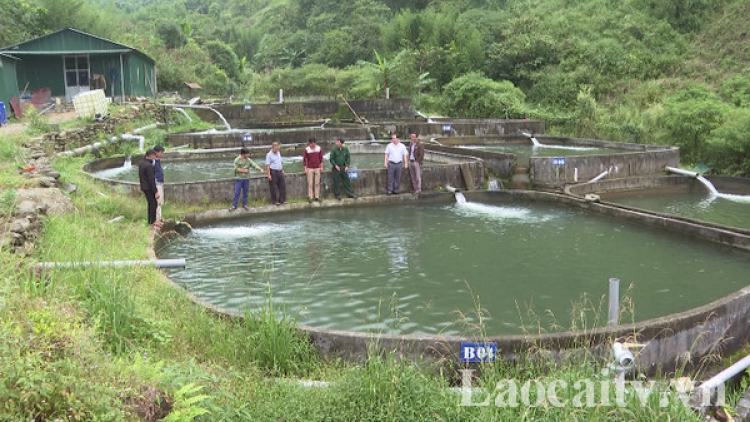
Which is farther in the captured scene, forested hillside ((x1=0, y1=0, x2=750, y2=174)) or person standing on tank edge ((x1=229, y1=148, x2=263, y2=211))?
forested hillside ((x1=0, y1=0, x2=750, y2=174))

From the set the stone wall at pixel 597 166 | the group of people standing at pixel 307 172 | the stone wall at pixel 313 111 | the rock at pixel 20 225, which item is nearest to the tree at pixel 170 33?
the stone wall at pixel 313 111

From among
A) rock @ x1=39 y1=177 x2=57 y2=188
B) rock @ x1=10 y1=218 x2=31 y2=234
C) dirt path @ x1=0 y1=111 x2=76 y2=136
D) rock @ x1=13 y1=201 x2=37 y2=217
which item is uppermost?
dirt path @ x1=0 y1=111 x2=76 y2=136

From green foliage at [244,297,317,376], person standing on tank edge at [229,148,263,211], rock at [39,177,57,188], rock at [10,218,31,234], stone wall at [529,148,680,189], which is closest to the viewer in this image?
green foliage at [244,297,317,376]

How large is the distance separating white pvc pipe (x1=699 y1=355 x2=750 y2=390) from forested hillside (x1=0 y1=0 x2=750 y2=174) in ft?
50.8

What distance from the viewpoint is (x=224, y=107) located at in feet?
107

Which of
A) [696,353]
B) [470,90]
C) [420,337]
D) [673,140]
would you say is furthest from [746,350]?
[470,90]

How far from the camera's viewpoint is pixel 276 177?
1541cm

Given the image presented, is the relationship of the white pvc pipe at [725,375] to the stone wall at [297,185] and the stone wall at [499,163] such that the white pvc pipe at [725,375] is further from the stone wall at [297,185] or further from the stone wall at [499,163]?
the stone wall at [499,163]

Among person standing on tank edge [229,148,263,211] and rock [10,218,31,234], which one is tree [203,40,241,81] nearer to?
person standing on tank edge [229,148,263,211]

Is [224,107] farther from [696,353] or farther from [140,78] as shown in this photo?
[696,353]

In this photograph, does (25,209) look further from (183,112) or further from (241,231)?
(183,112)

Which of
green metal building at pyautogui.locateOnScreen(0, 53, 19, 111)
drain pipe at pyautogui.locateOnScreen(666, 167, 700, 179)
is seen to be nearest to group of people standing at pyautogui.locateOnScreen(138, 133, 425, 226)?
drain pipe at pyautogui.locateOnScreen(666, 167, 700, 179)

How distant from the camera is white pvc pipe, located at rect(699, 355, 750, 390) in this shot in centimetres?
618

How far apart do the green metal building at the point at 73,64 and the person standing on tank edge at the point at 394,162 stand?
17912 mm
